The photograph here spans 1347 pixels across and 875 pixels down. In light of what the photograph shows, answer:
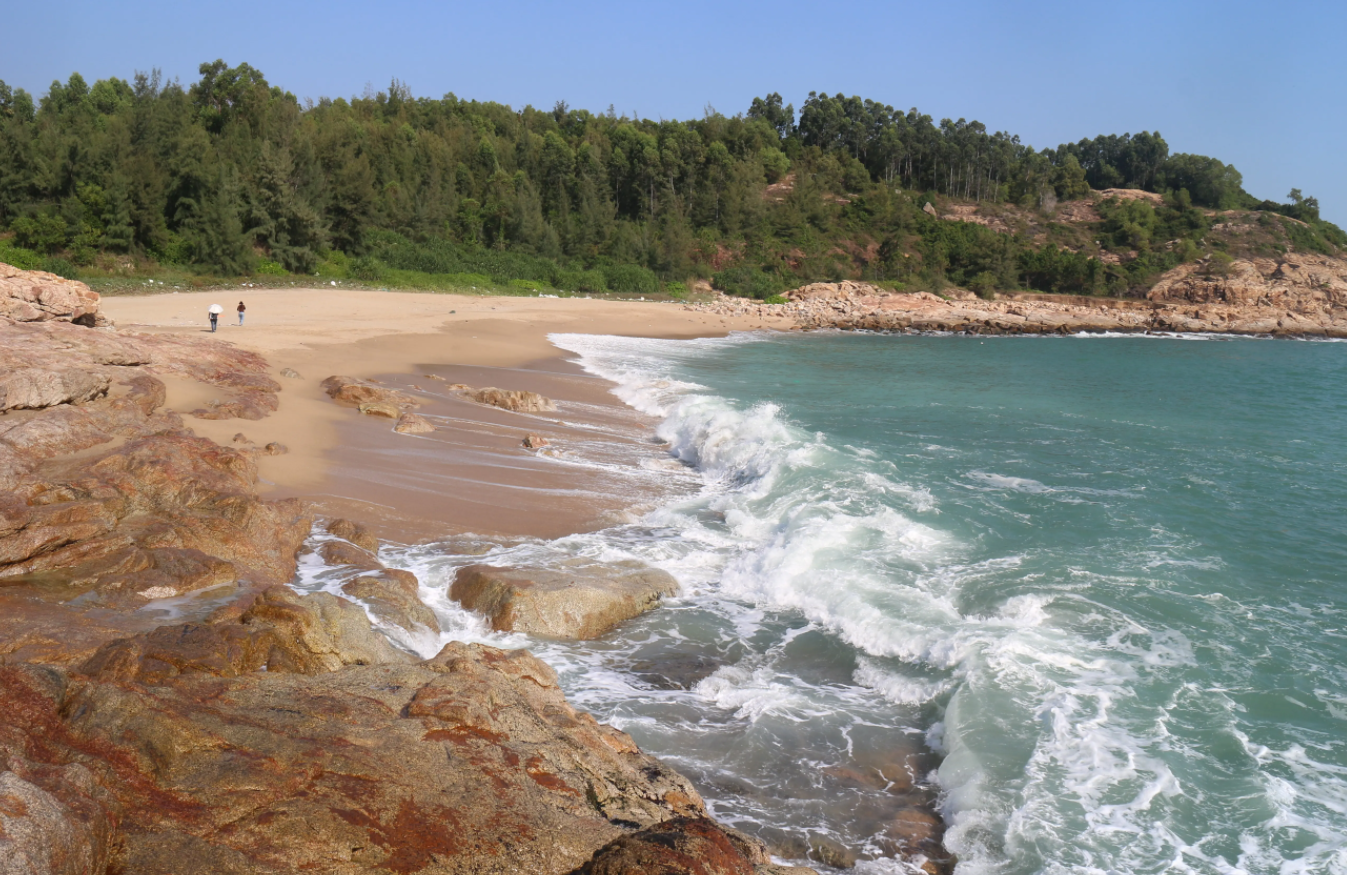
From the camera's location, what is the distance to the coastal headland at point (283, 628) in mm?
3447

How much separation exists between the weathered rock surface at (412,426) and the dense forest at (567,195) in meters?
23.1

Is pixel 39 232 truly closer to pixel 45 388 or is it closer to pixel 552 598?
pixel 45 388

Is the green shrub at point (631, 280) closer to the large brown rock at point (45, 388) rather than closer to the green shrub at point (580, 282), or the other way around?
the green shrub at point (580, 282)

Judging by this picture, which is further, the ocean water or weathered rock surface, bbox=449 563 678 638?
weathered rock surface, bbox=449 563 678 638

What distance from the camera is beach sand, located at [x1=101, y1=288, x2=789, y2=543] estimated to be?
1047 cm

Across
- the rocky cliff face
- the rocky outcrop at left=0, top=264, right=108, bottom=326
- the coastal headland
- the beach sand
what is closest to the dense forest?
the beach sand

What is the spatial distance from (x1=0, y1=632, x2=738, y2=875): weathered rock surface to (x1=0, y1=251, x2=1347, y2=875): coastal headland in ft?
0.04

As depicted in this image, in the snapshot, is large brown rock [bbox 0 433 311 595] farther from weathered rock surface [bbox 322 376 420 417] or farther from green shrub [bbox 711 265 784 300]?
green shrub [bbox 711 265 784 300]

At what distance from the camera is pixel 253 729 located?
4082mm

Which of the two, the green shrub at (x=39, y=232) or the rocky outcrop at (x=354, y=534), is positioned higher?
the green shrub at (x=39, y=232)

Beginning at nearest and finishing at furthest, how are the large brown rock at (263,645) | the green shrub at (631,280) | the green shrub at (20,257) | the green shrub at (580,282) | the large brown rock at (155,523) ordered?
1. the large brown rock at (263,645)
2. the large brown rock at (155,523)
3. the green shrub at (20,257)
4. the green shrub at (580,282)
5. the green shrub at (631,280)

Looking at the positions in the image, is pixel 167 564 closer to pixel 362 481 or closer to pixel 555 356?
pixel 362 481

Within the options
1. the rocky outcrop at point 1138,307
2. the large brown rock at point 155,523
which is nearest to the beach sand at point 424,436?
the large brown rock at point 155,523

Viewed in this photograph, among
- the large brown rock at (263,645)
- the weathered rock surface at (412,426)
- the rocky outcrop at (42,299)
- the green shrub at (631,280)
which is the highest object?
the green shrub at (631,280)
